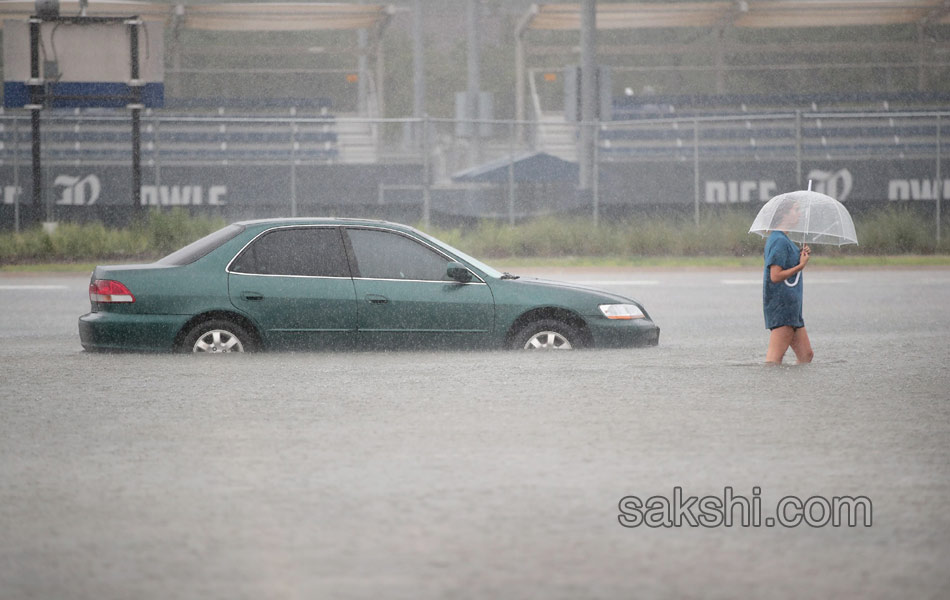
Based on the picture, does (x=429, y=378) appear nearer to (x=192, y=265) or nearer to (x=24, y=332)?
(x=192, y=265)

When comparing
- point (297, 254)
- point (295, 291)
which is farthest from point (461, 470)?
point (297, 254)

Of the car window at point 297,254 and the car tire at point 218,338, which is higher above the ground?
the car window at point 297,254

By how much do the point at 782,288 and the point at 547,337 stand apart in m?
2.04

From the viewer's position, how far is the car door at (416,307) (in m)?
11.8

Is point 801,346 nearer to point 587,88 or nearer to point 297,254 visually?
point 297,254

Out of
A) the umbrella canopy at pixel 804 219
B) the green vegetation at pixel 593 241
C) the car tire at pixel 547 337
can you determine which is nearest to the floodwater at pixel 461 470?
the car tire at pixel 547 337

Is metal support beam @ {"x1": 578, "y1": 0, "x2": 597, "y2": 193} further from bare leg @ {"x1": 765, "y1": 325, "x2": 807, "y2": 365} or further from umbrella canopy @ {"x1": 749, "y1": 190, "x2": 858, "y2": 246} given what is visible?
umbrella canopy @ {"x1": 749, "y1": 190, "x2": 858, "y2": 246}

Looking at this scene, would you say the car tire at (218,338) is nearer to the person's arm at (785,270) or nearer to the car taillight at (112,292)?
the car taillight at (112,292)

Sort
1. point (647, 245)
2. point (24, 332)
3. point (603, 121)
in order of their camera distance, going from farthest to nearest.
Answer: point (603, 121) < point (647, 245) < point (24, 332)

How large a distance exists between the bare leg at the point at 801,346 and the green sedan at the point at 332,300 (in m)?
1.36

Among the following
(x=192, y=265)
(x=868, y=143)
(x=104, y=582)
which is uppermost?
(x=868, y=143)

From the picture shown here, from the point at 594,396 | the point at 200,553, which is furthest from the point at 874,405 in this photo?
the point at 200,553

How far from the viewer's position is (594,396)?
9695 mm

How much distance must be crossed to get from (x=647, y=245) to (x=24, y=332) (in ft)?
47.3
